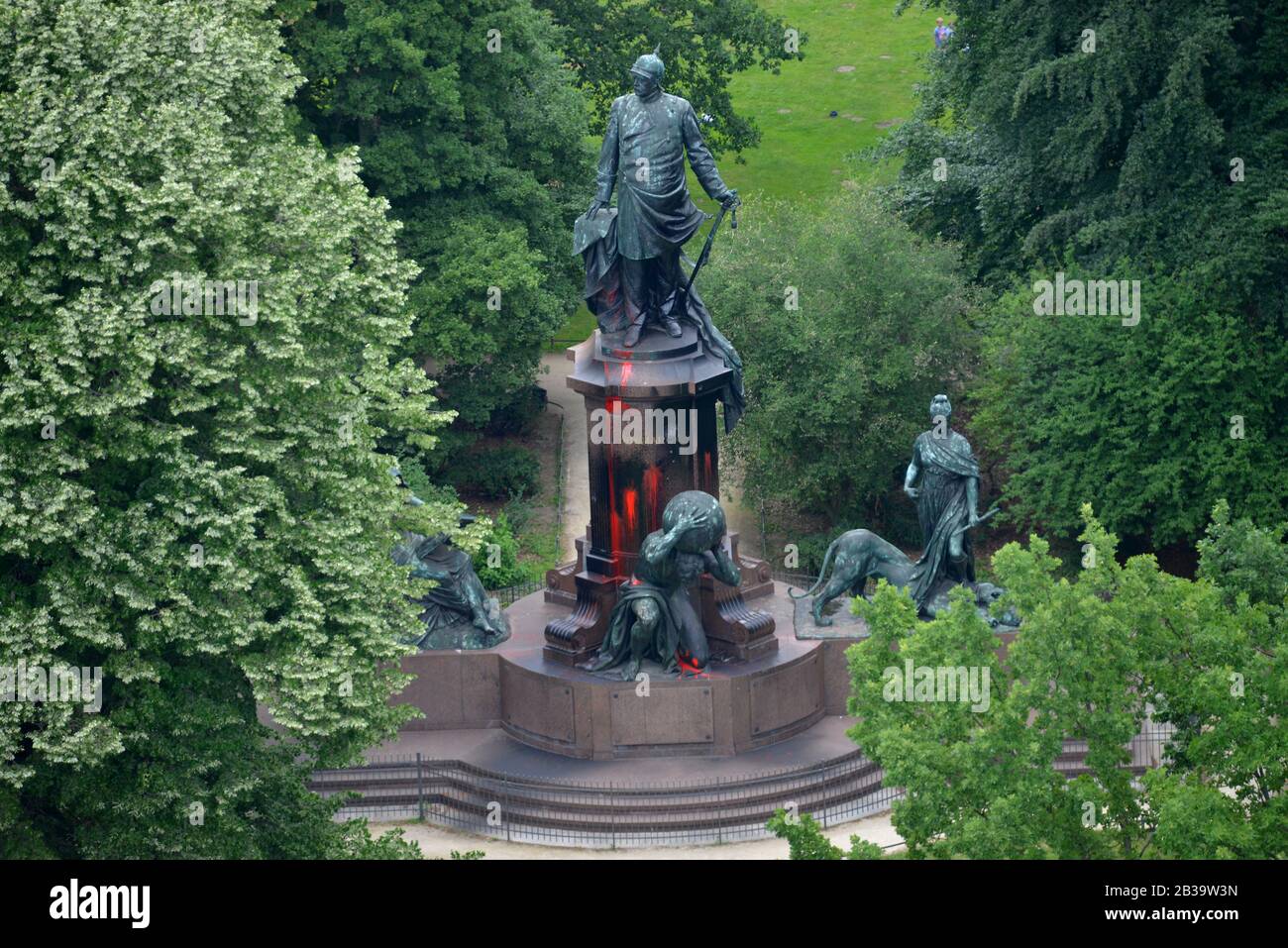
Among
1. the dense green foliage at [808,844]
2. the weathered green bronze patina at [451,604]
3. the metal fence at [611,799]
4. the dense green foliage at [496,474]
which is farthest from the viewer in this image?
the dense green foliage at [496,474]

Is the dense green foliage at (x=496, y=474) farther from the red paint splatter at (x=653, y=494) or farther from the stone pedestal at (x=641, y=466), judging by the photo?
the red paint splatter at (x=653, y=494)

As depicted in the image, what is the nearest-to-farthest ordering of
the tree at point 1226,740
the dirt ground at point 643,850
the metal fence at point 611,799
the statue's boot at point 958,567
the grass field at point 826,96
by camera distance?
the tree at point 1226,740, the dirt ground at point 643,850, the metal fence at point 611,799, the statue's boot at point 958,567, the grass field at point 826,96

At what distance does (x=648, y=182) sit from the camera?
4009cm

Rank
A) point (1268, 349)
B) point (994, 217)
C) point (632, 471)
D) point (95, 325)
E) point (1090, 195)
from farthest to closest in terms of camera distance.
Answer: point (994, 217), point (1090, 195), point (1268, 349), point (632, 471), point (95, 325)

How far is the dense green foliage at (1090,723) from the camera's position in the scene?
30.5 m

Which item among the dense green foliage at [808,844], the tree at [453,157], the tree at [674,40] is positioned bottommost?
the dense green foliage at [808,844]

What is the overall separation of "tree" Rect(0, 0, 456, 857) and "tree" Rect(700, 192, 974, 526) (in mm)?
16600

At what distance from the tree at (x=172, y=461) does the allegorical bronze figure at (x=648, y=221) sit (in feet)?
21.7

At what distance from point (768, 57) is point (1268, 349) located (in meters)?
21.4

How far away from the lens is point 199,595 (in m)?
32.8

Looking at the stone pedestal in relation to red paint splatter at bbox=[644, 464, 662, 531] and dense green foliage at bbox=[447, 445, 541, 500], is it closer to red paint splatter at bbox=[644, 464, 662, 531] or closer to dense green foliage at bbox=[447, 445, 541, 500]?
red paint splatter at bbox=[644, 464, 662, 531]

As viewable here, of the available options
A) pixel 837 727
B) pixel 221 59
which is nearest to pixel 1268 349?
pixel 837 727

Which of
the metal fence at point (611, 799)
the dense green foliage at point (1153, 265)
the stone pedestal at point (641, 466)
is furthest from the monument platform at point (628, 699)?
the dense green foliage at point (1153, 265)

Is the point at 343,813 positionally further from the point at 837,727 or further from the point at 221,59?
the point at 221,59
